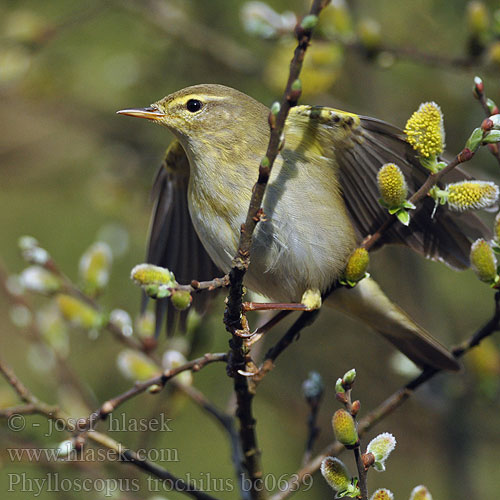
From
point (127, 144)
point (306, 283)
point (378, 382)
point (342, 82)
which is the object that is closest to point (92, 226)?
point (127, 144)

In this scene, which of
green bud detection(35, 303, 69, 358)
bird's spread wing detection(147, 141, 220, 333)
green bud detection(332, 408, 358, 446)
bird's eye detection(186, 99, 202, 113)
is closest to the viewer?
green bud detection(332, 408, 358, 446)

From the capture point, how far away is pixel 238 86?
15.9 feet

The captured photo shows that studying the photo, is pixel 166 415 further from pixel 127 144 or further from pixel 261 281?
pixel 127 144

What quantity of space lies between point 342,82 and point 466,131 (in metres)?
1.01

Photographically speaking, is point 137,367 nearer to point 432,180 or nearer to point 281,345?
point 281,345

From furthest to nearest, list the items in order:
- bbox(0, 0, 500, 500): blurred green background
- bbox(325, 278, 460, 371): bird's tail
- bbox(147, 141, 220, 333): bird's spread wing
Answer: bbox(0, 0, 500, 500): blurred green background < bbox(147, 141, 220, 333): bird's spread wing < bbox(325, 278, 460, 371): bird's tail

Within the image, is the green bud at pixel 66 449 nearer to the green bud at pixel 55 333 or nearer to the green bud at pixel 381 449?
the green bud at pixel 381 449

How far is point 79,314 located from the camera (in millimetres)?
2625

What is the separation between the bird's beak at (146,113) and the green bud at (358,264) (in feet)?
3.16

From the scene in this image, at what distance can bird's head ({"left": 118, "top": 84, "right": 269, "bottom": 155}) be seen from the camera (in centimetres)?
261

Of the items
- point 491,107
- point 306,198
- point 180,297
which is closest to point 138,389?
point 180,297

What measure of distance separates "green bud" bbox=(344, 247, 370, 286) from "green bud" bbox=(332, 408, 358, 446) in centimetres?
59

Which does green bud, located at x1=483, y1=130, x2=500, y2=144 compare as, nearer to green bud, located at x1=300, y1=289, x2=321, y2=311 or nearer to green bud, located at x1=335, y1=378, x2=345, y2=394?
green bud, located at x1=335, y1=378, x2=345, y2=394

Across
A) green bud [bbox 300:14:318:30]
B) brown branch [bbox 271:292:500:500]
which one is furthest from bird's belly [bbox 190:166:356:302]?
green bud [bbox 300:14:318:30]
